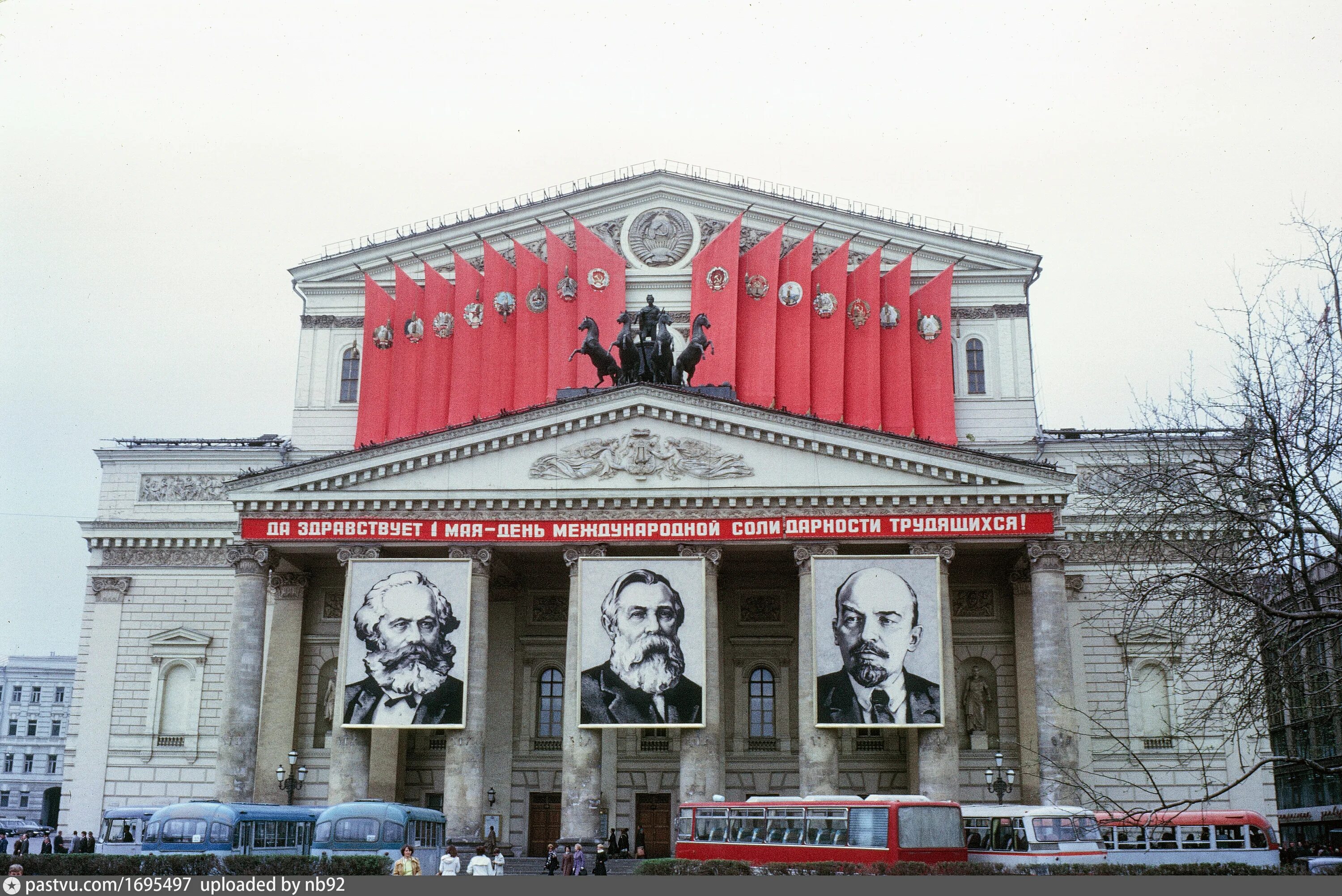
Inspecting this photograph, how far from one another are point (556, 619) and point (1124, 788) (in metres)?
20.5

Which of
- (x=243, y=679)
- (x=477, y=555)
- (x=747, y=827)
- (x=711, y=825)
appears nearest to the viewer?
(x=747, y=827)

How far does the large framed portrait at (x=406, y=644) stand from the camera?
42438 mm

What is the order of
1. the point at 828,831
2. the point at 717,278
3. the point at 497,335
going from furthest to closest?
the point at 497,335 → the point at 717,278 → the point at 828,831

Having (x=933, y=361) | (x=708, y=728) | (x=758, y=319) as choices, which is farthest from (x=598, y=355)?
(x=933, y=361)

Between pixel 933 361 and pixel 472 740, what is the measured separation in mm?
23708

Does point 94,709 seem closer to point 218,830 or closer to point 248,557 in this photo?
point 248,557

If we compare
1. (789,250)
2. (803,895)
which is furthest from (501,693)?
(803,895)

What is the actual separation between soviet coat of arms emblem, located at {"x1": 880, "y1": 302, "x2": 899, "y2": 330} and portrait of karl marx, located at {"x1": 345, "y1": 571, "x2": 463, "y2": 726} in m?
21.5

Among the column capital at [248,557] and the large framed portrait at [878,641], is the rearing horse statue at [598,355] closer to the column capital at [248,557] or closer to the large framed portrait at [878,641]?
the large framed portrait at [878,641]

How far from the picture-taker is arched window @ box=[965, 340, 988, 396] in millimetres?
55781

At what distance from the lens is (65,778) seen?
50.9 metres

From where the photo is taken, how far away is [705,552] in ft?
144

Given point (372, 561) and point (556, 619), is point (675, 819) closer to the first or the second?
point (556, 619)

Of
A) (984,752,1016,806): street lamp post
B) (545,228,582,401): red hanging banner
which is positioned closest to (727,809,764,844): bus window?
(984,752,1016,806): street lamp post
